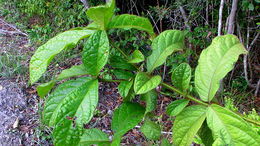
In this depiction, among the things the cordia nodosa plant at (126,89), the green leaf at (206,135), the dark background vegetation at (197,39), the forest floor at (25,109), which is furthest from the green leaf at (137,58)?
the dark background vegetation at (197,39)

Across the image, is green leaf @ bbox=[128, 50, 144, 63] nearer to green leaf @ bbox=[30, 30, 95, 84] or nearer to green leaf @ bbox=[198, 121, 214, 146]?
green leaf @ bbox=[30, 30, 95, 84]

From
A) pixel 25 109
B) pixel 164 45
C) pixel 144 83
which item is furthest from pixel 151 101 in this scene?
pixel 25 109

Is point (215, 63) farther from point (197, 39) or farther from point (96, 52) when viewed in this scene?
point (197, 39)

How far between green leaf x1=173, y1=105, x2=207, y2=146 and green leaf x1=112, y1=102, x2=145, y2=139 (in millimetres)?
101

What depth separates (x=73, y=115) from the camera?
499mm

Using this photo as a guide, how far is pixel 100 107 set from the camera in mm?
2896

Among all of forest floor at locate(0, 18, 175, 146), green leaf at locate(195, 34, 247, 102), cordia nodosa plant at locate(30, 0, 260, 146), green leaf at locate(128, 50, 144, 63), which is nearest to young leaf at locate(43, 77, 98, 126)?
cordia nodosa plant at locate(30, 0, 260, 146)

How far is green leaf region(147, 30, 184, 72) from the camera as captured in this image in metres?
0.63

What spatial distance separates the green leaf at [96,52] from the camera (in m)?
0.52

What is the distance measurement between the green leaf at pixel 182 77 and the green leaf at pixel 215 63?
0.10 ft

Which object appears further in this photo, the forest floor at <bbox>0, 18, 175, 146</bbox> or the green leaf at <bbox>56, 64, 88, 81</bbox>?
the forest floor at <bbox>0, 18, 175, 146</bbox>

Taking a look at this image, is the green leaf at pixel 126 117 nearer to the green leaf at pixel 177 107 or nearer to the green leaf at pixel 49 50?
the green leaf at pixel 177 107

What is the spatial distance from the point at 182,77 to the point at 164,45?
0.33 feet

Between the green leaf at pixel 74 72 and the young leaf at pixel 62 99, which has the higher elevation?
the green leaf at pixel 74 72
